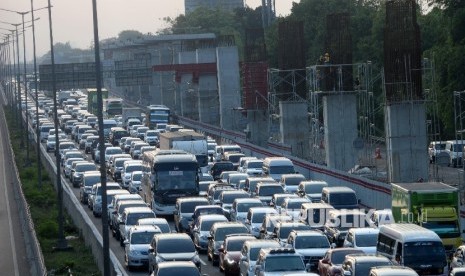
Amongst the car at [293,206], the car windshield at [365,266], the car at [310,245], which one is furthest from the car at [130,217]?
the car windshield at [365,266]

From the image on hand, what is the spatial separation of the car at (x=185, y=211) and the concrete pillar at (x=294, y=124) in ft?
105

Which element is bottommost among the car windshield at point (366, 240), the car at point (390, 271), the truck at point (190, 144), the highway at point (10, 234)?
the highway at point (10, 234)

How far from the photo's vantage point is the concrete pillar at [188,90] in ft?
402

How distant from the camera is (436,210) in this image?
117 feet

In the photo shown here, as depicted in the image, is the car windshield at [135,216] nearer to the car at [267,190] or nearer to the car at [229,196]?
the car at [229,196]

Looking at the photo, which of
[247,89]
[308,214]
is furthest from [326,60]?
[308,214]

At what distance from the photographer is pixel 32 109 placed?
465ft

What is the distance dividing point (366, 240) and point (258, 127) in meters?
52.8

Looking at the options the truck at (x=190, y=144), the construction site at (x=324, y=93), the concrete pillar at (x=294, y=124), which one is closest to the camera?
the construction site at (x=324, y=93)

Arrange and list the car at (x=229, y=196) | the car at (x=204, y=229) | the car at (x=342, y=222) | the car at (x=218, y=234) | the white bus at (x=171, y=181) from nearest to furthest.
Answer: the car at (x=218, y=234) → the car at (x=342, y=222) → the car at (x=204, y=229) → the car at (x=229, y=196) → the white bus at (x=171, y=181)

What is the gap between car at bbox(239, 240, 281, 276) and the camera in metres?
32.1

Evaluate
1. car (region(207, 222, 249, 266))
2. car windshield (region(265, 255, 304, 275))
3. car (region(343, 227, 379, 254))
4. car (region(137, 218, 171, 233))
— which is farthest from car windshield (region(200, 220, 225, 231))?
car windshield (region(265, 255, 304, 275))

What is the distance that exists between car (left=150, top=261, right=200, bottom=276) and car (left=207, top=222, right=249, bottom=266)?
7.70 meters

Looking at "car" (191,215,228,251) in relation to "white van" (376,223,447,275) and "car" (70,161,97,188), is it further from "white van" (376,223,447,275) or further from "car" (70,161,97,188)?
"car" (70,161,97,188)
